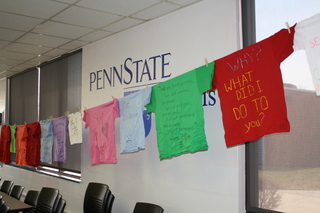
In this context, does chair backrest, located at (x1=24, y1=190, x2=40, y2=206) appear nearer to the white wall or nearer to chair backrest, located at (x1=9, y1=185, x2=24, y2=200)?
chair backrest, located at (x1=9, y1=185, x2=24, y2=200)

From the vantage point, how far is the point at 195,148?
3.39m

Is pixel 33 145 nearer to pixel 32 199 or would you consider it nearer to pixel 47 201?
pixel 32 199

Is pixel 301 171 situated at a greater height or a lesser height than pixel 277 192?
greater

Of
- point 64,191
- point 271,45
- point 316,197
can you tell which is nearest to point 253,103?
point 271,45

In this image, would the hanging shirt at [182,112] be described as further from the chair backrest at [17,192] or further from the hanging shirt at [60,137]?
the chair backrest at [17,192]

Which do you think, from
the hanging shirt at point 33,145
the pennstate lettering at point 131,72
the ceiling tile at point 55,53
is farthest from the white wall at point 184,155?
the hanging shirt at point 33,145

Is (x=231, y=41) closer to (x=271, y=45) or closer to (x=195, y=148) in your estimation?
(x=271, y=45)

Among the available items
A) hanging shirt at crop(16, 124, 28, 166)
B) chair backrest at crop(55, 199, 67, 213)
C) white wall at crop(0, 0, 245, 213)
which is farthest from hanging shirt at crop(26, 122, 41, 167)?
chair backrest at crop(55, 199, 67, 213)

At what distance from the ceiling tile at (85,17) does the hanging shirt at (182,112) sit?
46.4 inches

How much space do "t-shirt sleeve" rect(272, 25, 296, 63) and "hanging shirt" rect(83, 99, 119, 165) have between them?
7.58 ft

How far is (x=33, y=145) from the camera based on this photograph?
21.5 ft

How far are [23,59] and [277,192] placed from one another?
5443mm

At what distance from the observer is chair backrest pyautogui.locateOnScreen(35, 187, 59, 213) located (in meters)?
4.21

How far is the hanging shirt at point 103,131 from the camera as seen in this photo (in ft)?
15.0
